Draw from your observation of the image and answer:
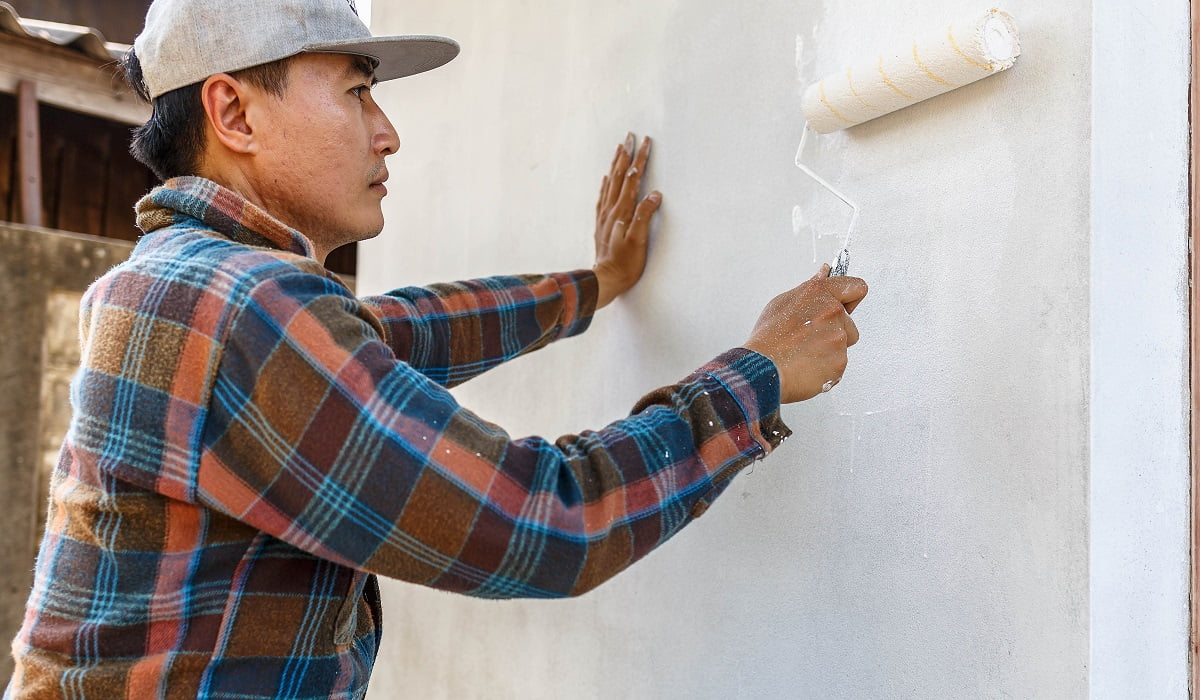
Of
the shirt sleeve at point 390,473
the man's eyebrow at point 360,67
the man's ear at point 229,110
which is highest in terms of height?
the man's eyebrow at point 360,67

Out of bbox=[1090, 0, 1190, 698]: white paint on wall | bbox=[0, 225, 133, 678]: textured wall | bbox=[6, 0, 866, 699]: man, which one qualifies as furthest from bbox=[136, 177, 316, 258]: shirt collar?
bbox=[0, 225, 133, 678]: textured wall

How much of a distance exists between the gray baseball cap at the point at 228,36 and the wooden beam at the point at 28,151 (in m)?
4.78

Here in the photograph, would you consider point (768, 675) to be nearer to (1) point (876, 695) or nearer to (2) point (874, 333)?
(1) point (876, 695)

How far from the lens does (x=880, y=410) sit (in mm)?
1255

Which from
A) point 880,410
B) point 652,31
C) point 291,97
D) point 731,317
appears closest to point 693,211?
point 731,317

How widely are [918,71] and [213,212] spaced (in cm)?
84

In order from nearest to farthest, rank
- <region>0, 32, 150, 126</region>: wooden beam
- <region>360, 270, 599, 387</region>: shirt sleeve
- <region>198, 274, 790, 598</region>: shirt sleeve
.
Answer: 1. <region>198, 274, 790, 598</region>: shirt sleeve
2. <region>360, 270, 599, 387</region>: shirt sleeve
3. <region>0, 32, 150, 126</region>: wooden beam

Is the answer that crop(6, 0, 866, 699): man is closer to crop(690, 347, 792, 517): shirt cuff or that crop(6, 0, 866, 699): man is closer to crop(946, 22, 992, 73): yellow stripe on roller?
crop(690, 347, 792, 517): shirt cuff

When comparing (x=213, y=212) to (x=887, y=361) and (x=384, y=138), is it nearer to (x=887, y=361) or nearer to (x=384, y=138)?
(x=384, y=138)

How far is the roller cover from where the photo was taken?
1064 millimetres

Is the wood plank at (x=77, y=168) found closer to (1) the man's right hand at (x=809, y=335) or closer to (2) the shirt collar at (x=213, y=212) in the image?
(2) the shirt collar at (x=213, y=212)

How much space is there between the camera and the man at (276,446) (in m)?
0.92

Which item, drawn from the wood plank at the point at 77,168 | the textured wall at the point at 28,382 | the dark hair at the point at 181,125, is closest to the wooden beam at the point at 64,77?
the wood plank at the point at 77,168

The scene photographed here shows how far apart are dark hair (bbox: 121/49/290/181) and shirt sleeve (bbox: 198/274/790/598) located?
373mm
